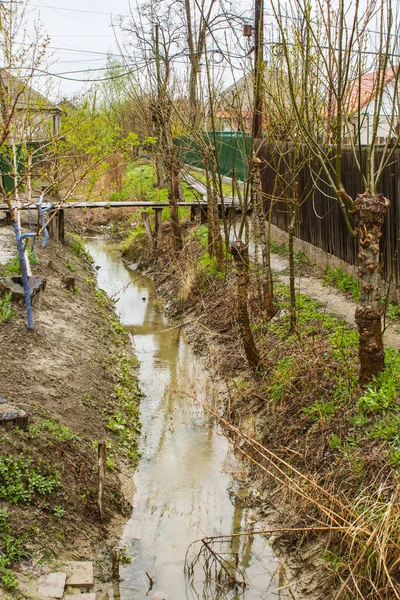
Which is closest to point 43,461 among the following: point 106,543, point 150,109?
point 106,543

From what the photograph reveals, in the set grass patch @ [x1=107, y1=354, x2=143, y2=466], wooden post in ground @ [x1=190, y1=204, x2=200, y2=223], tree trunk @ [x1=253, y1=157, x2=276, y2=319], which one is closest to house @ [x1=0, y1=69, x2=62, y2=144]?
tree trunk @ [x1=253, y1=157, x2=276, y2=319]

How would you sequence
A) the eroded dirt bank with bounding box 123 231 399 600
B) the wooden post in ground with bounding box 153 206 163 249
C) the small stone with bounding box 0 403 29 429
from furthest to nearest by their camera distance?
the wooden post in ground with bounding box 153 206 163 249
the small stone with bounding box 0 403 29 429
the eroded dirt bank with bounding box 123 231 399 600

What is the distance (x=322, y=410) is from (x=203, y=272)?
7656 mm

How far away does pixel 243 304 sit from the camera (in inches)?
335

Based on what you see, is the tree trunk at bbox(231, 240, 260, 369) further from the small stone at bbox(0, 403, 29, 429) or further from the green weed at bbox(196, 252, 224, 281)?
the green weed at bbox(196, 252, 224, 281)

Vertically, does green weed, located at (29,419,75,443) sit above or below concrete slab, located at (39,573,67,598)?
→ above

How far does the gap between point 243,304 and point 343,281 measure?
3745mm

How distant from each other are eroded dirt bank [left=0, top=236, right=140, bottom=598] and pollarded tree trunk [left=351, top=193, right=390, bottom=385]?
2.84 m

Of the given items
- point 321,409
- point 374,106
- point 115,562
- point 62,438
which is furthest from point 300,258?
point 115,562

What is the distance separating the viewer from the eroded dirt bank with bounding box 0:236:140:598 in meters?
5.51

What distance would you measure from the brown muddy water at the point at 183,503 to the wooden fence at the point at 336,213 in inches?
122

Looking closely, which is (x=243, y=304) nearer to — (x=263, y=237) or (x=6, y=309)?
(x=263, y=237)

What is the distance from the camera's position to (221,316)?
12164 mm

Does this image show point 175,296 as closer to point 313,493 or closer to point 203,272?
point 203,272
